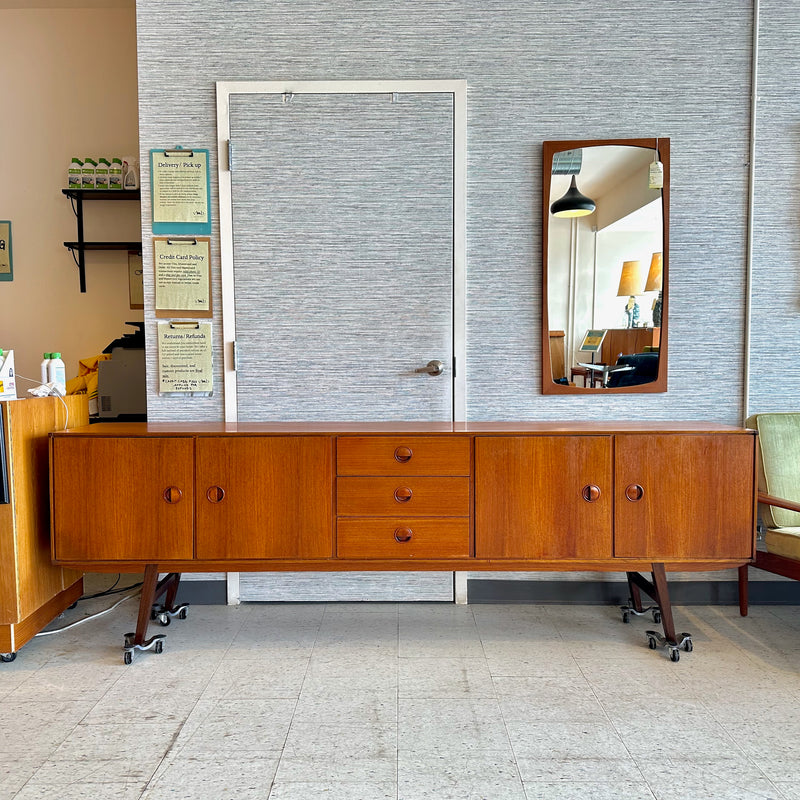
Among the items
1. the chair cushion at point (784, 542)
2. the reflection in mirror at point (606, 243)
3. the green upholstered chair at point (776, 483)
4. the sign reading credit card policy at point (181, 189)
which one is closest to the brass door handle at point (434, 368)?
the reflection in mirror at point (606, 243)

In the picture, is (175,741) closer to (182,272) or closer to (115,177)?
(182,272)

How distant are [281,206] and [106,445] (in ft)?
4.16

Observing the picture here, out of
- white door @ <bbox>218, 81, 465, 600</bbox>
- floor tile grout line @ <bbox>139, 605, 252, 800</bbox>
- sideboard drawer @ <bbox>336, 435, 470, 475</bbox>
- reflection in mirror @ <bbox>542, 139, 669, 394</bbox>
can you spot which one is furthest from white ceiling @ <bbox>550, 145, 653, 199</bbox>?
floor tile grout line @ <bbox>139, 605, 252, 800</bbox>

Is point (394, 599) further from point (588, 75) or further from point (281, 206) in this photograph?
point (588, 75)

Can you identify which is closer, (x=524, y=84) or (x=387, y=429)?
(x=387, y=429)

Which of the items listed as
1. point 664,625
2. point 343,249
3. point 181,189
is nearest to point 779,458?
point 664,625

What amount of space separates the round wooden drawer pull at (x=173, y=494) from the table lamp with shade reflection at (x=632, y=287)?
6.64 ft

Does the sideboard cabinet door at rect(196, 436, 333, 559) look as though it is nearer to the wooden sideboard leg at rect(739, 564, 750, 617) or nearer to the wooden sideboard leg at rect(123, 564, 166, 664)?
the wooden sideboard leg at rect(123, 564, 166, 664)

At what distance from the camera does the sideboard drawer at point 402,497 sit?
7.67 feet

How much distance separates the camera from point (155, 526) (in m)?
2.34

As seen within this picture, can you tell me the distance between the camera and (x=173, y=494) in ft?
7.64

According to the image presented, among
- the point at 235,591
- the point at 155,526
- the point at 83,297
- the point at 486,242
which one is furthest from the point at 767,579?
the point at 83,297

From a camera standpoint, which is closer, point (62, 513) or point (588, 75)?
point (62, 513)

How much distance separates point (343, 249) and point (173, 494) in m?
1.28
